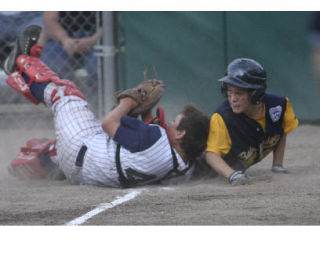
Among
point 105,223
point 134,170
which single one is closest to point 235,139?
point 134,170

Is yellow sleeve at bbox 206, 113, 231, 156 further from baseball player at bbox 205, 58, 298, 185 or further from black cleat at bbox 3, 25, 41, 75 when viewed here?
black cleat at bbox 3, 25, 41, 75

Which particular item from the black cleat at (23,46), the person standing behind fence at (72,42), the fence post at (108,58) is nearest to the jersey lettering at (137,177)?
the black cleat at (23,46)

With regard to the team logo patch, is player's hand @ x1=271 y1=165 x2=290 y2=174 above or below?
below

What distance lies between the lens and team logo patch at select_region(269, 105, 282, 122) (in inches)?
151

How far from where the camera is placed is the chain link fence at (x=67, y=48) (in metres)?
6.29

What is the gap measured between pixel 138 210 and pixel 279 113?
1323mm

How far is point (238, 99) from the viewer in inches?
146

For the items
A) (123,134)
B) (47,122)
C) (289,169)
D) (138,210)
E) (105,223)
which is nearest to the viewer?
(105,223)

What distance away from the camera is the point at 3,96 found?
7.18 meters

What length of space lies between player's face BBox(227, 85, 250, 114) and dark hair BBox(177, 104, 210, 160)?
234 millimetres

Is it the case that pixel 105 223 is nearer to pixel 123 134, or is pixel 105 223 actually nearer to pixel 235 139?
pixel 123 134

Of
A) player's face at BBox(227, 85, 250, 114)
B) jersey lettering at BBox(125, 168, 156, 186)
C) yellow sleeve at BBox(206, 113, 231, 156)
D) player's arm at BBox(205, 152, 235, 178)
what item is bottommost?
jersey lettering at BBox(125, 168, 156, 186)

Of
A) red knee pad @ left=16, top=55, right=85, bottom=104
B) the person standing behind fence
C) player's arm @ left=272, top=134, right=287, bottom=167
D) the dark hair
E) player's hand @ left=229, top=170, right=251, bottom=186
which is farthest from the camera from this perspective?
the person standing behind fence

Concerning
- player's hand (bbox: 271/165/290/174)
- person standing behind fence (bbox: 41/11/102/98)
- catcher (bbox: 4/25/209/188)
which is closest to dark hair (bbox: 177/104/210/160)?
catcher (bbox: 4/25/209/188)
